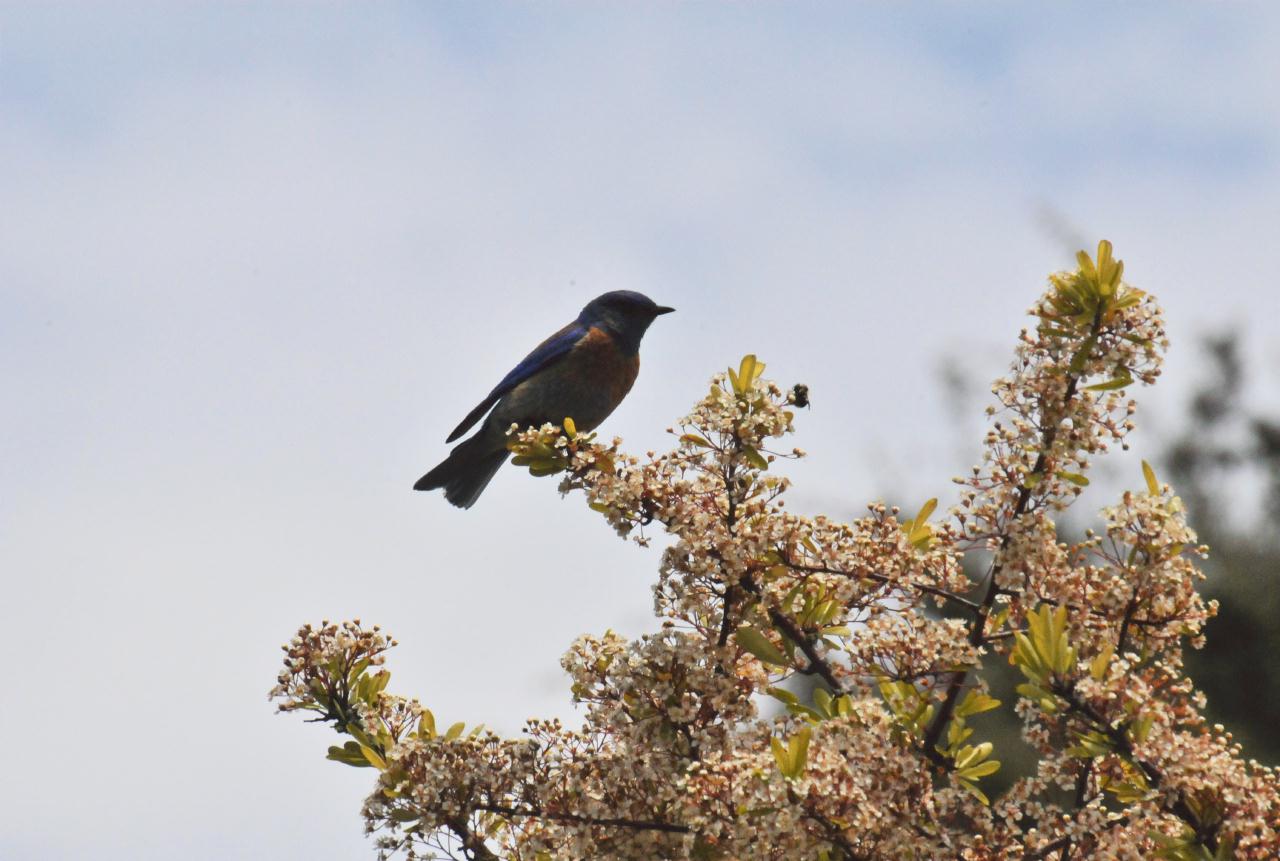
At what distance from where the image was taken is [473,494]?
845cm

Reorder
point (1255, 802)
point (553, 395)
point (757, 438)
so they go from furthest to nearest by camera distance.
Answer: point (553, 395)
point (757, 438)
point (1255, 802)

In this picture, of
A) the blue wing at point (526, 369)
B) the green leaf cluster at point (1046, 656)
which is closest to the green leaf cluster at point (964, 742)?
the green leaf cluster at point (1046, 656)

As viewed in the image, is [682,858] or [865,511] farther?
[865,511]

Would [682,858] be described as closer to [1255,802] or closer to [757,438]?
[757,438]

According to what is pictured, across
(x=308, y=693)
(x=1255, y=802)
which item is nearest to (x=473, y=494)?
(x=308, y=693)

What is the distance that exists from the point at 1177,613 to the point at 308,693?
2.35 m

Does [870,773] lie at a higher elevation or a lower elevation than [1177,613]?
lower

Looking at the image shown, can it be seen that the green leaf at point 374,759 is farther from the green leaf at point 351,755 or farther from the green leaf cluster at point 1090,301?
the green leaf cluster at point 1090,301

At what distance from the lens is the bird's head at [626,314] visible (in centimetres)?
837

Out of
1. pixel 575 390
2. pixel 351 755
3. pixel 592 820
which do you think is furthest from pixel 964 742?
pixel 575 390

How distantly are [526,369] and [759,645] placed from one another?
4347 millimetres

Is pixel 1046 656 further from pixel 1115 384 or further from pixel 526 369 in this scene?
pixel 526 369

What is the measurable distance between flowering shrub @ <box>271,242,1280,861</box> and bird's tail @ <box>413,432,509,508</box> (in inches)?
157

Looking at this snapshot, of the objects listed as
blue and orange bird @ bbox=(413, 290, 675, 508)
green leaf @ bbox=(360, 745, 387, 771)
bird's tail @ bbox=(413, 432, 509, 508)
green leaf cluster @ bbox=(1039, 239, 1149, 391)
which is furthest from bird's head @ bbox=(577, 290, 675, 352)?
green leaf cluster @ bbox=(1039, 239, 1149, 391)
